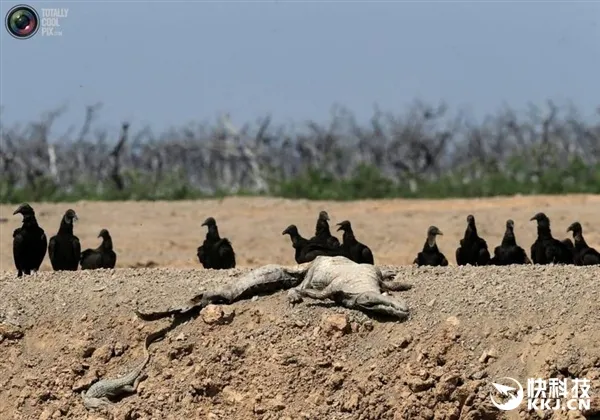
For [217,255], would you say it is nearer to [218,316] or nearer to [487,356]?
[218,316]

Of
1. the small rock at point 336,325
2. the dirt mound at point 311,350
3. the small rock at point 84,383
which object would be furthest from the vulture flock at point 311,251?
the small rock at point 336,325

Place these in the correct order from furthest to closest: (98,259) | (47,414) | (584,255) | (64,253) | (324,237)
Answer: (324,237) < (98,259) < (64,253) < (584,255) < (47,414)

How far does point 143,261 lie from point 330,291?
1111cm

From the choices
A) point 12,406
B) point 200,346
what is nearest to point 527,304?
point 200,346

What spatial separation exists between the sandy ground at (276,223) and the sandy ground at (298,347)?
8.90m

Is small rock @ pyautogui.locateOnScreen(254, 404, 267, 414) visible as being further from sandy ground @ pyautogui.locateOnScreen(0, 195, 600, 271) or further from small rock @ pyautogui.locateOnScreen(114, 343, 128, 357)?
sandy ground @ pyautogui.locateOnScreen(0, 195, 600, 271)

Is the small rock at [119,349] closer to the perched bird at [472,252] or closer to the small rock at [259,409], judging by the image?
the small rock at [259,409]

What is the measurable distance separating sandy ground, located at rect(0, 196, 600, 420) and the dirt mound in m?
0.01

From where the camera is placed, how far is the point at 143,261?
21094mm

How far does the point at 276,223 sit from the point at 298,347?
14793 millimetres

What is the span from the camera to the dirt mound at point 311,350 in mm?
9445

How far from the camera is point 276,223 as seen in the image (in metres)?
24.7

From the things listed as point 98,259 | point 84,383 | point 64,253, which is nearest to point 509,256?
point 98,259

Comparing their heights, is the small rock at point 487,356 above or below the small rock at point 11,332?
above
